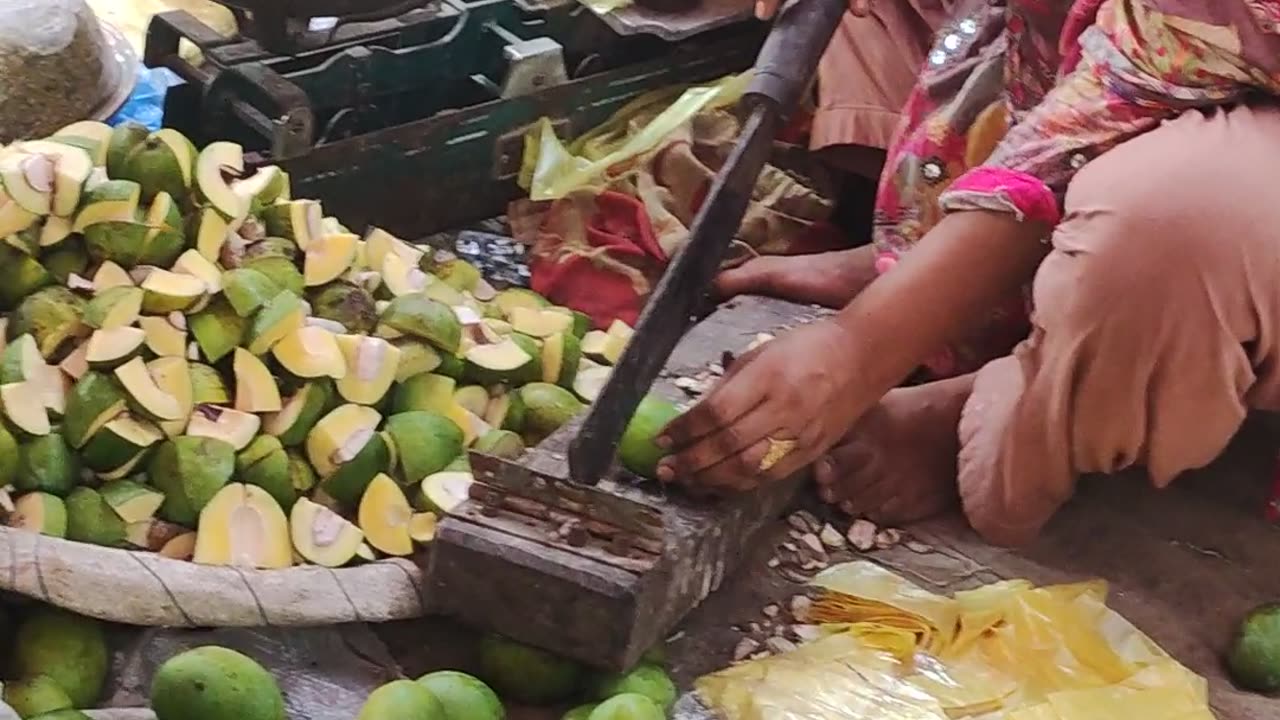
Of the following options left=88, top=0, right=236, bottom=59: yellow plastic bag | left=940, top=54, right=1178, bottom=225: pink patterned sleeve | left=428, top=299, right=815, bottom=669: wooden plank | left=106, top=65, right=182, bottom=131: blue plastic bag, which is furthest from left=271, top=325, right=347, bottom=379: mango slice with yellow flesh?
left=88, top=0, right=236, bottom=59: yellow plastic bag

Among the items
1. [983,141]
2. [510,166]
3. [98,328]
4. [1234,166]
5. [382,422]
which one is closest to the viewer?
[1234,166]

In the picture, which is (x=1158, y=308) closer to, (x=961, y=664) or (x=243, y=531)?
(x=961, y=664)

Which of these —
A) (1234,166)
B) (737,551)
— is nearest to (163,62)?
(737,551)

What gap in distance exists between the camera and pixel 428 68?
1.88 meters

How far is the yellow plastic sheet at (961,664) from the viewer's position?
4.09 feet

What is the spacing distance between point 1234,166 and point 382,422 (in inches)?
31.4

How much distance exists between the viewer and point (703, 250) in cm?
124

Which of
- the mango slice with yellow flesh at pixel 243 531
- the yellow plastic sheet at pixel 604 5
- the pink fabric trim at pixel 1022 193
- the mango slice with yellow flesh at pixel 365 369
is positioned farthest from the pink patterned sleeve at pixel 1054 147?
the yellow plastic sheet at pixel 604 5

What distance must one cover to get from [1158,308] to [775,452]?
1.12 feet

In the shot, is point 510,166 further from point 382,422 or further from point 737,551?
point 737,551

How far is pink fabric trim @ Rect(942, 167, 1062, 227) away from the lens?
132 centimetres

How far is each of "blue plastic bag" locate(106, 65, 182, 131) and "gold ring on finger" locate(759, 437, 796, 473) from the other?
109cm

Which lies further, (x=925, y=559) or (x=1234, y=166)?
(x=925, y=559)

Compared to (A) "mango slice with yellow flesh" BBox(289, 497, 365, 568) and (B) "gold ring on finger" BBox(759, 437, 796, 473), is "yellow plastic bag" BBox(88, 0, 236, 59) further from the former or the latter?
(B) "gold ring on finger" BBox(759, 437, 796, 473)
